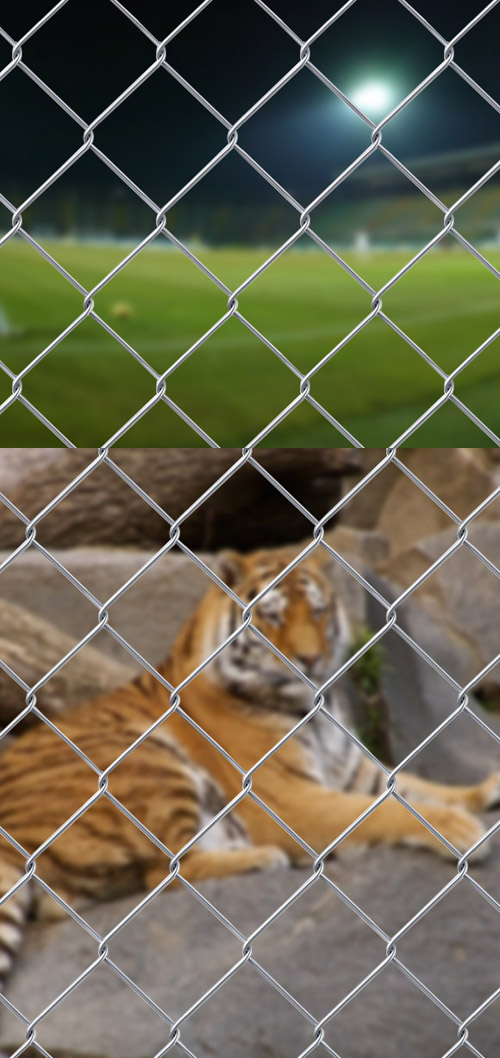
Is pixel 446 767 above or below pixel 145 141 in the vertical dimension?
below

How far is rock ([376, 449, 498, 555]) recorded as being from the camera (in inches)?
129

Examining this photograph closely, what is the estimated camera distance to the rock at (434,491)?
3.29 metres

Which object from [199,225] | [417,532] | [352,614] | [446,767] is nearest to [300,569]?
[352,614]

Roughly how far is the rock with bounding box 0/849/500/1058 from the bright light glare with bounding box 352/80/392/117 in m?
2.00

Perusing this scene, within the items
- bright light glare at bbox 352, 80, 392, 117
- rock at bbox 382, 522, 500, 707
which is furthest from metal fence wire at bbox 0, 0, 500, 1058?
bright light glare at bbox 352, 80, 392, 117

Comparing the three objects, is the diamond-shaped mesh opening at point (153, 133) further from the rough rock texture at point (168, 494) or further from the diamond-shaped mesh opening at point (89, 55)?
the rough rock texture at point (168, 494)

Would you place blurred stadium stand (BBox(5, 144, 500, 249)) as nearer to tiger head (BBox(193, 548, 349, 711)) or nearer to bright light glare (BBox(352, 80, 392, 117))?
bright light glare (BBox(352, 80, 392, 117))

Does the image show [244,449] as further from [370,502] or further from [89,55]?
[370,502]

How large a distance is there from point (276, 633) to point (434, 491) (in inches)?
41.4

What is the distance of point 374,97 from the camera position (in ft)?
9.73

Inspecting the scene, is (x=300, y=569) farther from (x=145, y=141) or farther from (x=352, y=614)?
(x=145, y=141)

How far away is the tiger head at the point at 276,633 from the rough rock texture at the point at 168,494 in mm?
254

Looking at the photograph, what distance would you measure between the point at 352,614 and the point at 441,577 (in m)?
0.38

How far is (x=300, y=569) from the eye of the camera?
2.49 meters
